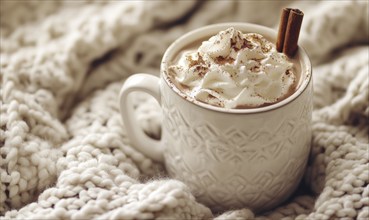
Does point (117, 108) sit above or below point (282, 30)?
below

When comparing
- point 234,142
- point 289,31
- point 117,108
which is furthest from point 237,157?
point 117,108

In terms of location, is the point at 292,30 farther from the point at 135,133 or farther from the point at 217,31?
the point at 135,133

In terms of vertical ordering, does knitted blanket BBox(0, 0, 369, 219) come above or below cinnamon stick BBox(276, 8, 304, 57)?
below

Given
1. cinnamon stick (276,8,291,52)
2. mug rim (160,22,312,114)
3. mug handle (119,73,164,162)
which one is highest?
cinnamon stick (276,8,291,52)

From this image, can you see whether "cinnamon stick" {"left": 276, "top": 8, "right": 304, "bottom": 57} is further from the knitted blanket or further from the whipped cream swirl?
the knitted blanket

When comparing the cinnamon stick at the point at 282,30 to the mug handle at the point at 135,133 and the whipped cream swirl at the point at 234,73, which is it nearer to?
the whipped cream swirl at the point at 234,73

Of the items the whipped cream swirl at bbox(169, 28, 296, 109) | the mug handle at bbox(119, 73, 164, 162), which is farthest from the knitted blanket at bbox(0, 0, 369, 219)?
the whipped cream swirl at bbox(169, 28, 296, 109)

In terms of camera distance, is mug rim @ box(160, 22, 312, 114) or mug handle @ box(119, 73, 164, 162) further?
mug handle @ box(119, 73, 164, 162)
